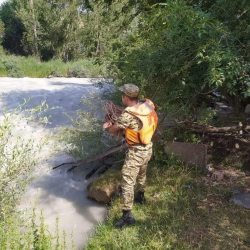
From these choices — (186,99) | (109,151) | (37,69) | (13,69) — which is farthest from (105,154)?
(37,69)

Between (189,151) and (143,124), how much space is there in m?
1.90

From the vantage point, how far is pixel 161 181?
4.65 meters

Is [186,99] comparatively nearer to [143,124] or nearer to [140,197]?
[143,124]

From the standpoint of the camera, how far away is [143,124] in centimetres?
342

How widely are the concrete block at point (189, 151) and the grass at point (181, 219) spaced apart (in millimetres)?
206

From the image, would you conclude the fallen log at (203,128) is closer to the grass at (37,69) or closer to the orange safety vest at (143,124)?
the orange safety vest at (143,124)

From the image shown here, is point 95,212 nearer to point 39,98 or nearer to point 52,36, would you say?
point 39,98

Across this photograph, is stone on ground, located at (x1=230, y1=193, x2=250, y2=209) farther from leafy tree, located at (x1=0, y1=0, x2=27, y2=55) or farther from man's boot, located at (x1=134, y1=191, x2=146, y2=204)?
leafy tree, located at (x1=0, y1=0, x2=27, y2=55)

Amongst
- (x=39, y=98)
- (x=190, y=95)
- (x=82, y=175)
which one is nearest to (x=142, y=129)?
(x=190, y=95)

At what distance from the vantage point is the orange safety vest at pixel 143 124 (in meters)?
3.40

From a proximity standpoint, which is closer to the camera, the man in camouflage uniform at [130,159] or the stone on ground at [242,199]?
the man in camouflage uniform at [130,159]

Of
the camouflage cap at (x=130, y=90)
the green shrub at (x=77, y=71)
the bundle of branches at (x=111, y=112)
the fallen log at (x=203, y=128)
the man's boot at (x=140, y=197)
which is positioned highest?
the camouflage cap at (x=130, y=90)

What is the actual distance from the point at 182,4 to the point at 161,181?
271cm

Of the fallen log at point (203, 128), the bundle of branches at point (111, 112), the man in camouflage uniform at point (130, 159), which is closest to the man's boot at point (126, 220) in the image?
the man in camouflage uniform at point (130, 159)
